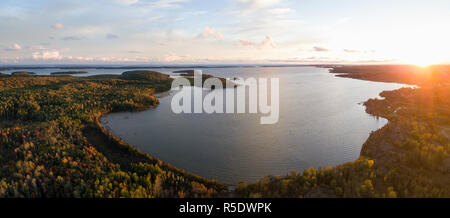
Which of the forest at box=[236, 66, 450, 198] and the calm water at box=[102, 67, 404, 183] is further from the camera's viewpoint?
the calm water at box=[102, 67, 404, 183]

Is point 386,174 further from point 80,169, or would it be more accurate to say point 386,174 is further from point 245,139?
point 80,169

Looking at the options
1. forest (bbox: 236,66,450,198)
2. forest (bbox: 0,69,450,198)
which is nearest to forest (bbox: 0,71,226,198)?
forest (bbox: 0,69,450,198)

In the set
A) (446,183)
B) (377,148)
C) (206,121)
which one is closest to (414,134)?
(377,148)

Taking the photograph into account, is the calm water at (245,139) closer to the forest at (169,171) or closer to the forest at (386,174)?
the forest at (169,171)

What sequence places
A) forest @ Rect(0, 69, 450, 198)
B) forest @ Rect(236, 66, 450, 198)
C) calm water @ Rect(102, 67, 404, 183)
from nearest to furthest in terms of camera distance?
forest @ Rect(236, 66, 450, 198)
forest @ Rect(0, 69, 450, 198)
calm water @ Rect(102, 67, 404, 183)

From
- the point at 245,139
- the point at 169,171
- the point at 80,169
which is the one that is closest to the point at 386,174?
the point at 245,139

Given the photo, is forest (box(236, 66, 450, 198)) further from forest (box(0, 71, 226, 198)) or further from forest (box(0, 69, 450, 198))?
forest (box(0, 71, 226, 198))

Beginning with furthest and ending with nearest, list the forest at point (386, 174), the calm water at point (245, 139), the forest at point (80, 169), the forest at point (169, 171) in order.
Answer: the calm water at point (245, 139), the forest at point (80, 169), the forest at point (169, 171), the forest at point (386, 174)

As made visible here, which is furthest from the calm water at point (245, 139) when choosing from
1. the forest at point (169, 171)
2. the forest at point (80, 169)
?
the forest at point (80, 169)
